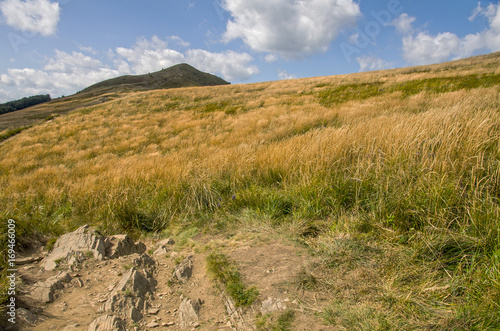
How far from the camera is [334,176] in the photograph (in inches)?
130

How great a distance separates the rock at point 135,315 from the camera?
1775 mm

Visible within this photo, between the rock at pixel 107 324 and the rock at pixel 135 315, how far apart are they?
79 millimetres

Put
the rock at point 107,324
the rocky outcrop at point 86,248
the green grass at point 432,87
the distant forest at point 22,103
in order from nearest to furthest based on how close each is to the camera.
Answer: the rock at point 107,324, the rocky outcrop at point 86,248, the green grass at point 432,87, the distant forest at point 22,103

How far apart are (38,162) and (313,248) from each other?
46.9ft

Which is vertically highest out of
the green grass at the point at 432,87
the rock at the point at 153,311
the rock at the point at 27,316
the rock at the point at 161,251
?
the green grass at the point at 432,87

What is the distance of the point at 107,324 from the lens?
5.42 ft

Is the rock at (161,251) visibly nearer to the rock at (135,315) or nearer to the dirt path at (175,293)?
the dirt path at (175,293)

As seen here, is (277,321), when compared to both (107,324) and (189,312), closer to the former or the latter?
(189,312)

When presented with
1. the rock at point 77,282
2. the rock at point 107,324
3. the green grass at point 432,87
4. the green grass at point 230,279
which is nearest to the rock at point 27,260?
the rock at point 77,282

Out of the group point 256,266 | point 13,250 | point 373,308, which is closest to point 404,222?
point 373,308

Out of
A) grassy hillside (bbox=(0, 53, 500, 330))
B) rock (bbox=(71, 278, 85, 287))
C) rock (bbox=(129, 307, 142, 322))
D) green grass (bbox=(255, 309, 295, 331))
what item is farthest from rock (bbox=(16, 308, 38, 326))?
grassy hillside (bbox=(0, 53, 500, 330))

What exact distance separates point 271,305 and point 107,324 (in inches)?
45.3

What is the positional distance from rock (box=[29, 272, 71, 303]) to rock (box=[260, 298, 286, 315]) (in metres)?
1.73

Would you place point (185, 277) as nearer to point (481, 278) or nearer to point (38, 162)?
point (481, 278)
